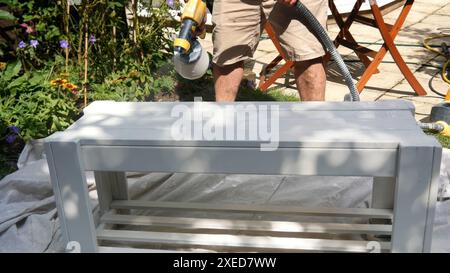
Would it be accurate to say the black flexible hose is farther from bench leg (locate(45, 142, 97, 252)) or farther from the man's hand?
bench leg (locate(45, 142, 97, 252))

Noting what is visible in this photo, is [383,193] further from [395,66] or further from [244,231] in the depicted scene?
[395,66]

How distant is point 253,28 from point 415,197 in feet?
4.21

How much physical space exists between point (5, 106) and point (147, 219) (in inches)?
46.5

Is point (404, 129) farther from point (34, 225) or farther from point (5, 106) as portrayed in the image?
point (5, 106)

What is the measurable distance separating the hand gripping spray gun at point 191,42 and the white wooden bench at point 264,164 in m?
0.26

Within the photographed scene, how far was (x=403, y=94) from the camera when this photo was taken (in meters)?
3.50

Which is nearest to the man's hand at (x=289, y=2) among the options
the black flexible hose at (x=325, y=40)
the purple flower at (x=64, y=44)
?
the black flexible hose at (x=325, y=40)

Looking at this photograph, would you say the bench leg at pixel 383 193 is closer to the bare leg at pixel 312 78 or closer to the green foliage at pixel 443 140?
the bare leg at pixel 312 78

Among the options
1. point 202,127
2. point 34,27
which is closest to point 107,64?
point 34,27

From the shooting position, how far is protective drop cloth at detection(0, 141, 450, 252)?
1.97 m

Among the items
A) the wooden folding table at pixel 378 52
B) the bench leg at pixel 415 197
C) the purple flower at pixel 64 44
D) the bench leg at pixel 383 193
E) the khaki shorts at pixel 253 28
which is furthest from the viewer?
the wooden folding table at pixel 378 52

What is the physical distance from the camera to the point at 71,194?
160 centimetres

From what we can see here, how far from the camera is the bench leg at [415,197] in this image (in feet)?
4.56

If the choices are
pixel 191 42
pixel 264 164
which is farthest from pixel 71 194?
pixel 191 42
